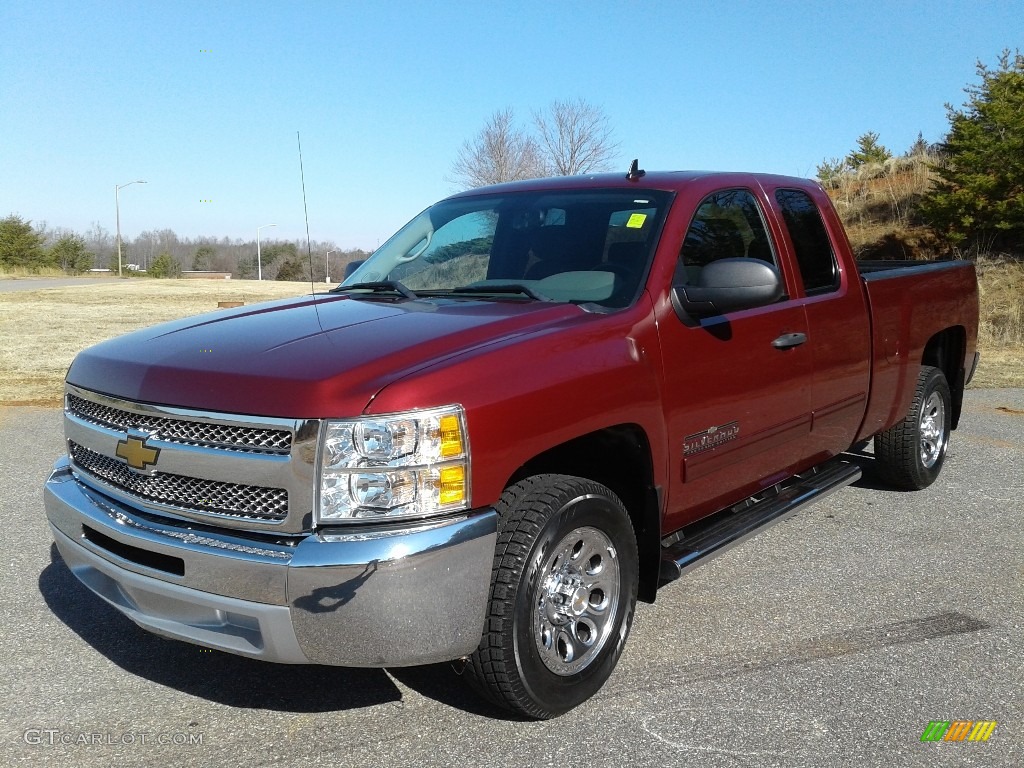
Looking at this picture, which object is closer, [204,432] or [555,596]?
[204,432]

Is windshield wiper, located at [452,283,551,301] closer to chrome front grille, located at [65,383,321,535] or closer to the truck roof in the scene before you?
the truck roof

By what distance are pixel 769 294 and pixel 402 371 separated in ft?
5.34

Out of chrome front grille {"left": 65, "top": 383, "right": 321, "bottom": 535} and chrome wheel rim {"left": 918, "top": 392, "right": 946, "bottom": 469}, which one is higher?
chrome front grille {"left": 65, "top": 383, "right": 321, "bottom": 535}

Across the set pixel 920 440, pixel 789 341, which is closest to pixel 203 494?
pixel 789 341

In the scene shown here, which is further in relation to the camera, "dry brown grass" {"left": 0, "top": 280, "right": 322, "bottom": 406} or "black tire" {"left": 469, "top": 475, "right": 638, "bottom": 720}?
"dry brown grass" {"left": 0, "top": 280, "right": 322, "bottom": 406}

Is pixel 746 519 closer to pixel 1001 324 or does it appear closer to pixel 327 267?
pixel 327 267

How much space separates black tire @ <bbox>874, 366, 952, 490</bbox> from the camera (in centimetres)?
572

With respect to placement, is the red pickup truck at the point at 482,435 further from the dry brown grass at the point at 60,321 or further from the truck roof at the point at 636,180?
the dry brown grass at the point at 60,321

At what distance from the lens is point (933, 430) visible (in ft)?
20.2

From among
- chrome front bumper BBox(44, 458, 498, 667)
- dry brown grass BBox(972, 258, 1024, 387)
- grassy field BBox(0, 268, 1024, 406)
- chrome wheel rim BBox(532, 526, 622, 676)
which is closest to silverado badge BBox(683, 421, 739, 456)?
chrome wheel rim BBox(532, 526, 622, 676)

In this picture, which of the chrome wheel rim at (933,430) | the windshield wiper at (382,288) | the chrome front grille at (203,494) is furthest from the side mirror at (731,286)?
the chrome wheel rim at (933,430)

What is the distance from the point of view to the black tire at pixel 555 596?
2.85 meters

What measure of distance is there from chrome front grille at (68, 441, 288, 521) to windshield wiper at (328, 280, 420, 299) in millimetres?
1399

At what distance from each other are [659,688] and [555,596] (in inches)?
24.0
